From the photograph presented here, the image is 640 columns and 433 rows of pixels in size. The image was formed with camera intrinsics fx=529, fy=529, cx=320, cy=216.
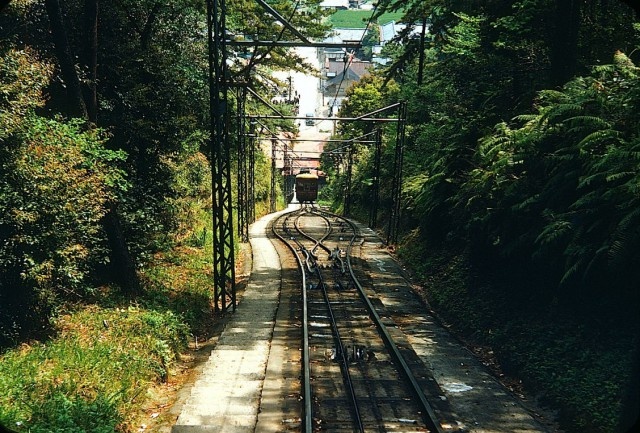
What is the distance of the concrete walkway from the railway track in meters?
0.87

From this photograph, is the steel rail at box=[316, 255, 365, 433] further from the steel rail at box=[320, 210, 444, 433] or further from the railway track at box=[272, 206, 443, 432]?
the steel rail at box=[320, 210, 444, 433]

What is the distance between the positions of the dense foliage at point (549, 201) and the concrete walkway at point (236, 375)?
475 centimetres

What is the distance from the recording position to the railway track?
8.02 metres

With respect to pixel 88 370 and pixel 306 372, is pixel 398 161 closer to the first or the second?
pixel 306 372

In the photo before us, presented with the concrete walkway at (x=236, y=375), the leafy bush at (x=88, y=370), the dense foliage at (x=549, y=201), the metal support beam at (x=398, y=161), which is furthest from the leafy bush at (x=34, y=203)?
the metal support beam at (x=398, y=161)

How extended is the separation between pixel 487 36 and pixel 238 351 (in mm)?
12477

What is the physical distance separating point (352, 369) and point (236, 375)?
2209mm

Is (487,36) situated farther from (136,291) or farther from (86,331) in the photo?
(86,331)

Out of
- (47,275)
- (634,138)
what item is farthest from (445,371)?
(47,275)

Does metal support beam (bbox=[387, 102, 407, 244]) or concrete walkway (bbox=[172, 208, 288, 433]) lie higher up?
metal support beam (bbox=[387, 102, 407, 244])

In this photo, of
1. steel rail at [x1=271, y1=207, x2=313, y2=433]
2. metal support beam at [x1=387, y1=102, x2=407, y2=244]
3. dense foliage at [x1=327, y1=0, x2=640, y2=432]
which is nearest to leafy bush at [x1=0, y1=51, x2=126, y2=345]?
steel rail at [x1=271, y1=207, x2=313, y2=433]

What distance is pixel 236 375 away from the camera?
9898mm

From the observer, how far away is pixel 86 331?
978 cm

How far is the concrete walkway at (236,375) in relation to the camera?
7.91 metres
